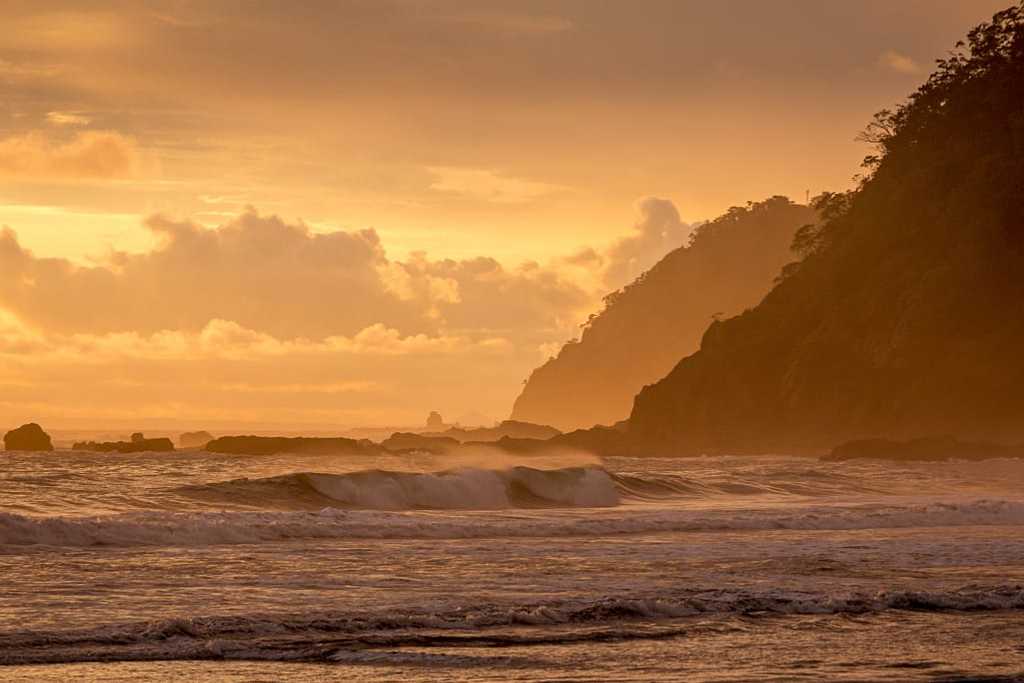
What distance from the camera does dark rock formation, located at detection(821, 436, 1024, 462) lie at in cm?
6188

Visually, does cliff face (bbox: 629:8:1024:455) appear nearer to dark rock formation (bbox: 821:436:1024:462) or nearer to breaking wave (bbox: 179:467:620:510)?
dark rock formation (bbox: 821:436:1024:462)

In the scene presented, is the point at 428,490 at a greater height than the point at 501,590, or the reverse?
the point at 428,490

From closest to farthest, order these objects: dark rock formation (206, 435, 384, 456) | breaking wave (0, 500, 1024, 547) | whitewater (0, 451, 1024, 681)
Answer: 1. whitewater (0, 451, 1024, 681)
2. breaking wave (0, 500, 1024, 547)
3. dark rock formation (206, 435, 384, 456)

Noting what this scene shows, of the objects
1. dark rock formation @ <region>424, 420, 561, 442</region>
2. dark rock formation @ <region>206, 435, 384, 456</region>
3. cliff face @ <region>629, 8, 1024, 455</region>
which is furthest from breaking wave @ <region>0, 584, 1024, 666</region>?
dark rock formation @ <region>424, 420, 561, 442</region>

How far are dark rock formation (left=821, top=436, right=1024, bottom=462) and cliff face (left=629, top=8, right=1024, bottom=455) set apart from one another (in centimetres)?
1019

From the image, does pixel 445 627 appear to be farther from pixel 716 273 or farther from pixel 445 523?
pixel 716 273

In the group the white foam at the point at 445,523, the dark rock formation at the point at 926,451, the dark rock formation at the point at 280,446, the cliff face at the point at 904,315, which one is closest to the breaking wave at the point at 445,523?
the white foam at the point at 445,523

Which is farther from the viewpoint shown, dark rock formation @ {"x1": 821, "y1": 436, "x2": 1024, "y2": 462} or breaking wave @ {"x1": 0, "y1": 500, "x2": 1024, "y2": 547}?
dark rock formation @ {"x1": 821, "y1": 436, "x2": 1024, "y2": 462}

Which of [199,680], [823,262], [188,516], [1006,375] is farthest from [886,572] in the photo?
[823,262]

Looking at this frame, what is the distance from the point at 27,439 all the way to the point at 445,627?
79.6m

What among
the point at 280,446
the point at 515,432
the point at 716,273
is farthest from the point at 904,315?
the point at 716,273

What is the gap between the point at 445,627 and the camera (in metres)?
14.0

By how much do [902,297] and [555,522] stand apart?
53.4 metres

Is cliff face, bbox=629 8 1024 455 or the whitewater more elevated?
cliff face, bbox=629 8 1024 455
